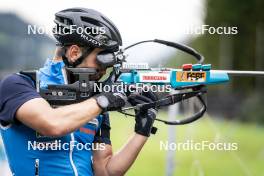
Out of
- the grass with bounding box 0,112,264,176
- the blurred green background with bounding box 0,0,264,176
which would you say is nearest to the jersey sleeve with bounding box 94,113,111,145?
the blurred green background with bounding box 0,0,264,176

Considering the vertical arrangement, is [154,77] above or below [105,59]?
below

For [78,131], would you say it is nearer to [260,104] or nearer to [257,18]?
[260,104]

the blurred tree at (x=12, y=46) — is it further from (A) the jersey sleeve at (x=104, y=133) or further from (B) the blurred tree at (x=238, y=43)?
(A) the jersey sleeve at (x=104, y=133)

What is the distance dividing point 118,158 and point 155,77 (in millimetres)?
523

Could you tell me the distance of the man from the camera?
347 cm

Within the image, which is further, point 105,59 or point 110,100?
point 105,59

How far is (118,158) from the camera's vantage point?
406cm

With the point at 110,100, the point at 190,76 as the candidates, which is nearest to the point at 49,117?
the point at 110,100

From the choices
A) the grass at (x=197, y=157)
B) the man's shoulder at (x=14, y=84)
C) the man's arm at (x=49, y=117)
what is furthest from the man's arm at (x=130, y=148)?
the grass at (x=197, y=157)

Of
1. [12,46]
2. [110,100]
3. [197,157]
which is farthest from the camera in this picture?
[12,46]

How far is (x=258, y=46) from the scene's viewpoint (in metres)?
35.9

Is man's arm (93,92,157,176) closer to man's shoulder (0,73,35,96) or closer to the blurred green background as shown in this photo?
man's shoulder (0,73,35,96)

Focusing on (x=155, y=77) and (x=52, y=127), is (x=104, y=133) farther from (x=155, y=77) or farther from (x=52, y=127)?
(x=52, y=127)

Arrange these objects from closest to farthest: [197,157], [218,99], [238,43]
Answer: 1. [197,157]
2. [218,99]
3. [238,43]
